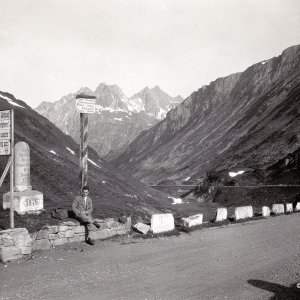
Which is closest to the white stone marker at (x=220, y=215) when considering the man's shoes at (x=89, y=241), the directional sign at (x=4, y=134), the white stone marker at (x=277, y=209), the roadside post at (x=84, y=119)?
the white stone marker at (x=277, y=209)

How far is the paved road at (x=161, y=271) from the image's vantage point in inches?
336

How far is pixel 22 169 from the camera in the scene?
20.8m

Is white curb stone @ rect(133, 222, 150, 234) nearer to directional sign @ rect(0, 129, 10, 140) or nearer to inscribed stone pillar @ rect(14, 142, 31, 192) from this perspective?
directional sign @ rect(0, 129, 10, 140)

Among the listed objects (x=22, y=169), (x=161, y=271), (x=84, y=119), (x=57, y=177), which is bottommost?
(x=161, y=271)

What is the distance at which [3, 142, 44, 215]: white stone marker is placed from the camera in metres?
18.7

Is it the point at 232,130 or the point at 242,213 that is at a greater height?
the point at 232,130

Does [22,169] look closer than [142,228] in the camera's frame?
No

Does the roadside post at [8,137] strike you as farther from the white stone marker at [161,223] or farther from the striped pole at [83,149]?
the white stone marker at [161,223]

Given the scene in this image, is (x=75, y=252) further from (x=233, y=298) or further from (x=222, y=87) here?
(x=222, y=87)

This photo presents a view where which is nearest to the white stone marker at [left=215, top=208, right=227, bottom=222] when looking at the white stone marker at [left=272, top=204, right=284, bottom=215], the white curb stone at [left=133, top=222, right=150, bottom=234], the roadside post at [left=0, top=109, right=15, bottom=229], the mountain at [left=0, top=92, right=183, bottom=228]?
the mountain at [left=0, top=92, right=183, bottom=228]

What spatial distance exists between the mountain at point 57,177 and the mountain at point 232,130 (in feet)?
88.7

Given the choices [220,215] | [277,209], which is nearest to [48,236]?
[220,215]

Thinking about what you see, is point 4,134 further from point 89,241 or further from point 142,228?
point 142,228

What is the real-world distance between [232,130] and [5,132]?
4492 inches
